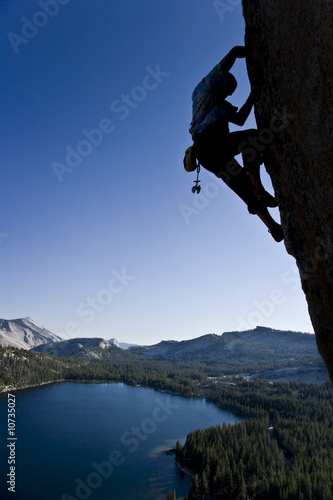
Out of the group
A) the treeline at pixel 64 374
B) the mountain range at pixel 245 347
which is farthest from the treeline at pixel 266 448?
the mountain range at pixel 245 347

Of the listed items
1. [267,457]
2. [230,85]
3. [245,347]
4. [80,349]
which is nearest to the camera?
[230,85]

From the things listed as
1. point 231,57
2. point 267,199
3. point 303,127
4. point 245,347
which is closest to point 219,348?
point 245,347

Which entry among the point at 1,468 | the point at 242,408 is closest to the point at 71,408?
the point at 1,468

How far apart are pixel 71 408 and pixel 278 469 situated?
42.7 meters

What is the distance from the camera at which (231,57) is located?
225 centimetres

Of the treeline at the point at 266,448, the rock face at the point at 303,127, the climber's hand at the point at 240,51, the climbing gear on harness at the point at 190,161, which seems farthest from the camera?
the treeline at the point at 266,448

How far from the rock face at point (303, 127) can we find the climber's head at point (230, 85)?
0.21m

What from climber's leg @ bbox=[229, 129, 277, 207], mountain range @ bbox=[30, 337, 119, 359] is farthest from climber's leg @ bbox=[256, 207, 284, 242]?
mountain range @ bbox=[30, 337, 119, 359]

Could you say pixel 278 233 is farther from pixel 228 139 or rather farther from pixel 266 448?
pixel 266 448

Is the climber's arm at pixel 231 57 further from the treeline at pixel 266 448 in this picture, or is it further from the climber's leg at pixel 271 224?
the treeline at pixel 266 448

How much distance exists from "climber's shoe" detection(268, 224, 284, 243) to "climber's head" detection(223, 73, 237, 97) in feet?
3.77

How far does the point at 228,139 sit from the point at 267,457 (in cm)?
3922

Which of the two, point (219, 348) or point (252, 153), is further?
point (219, 348)

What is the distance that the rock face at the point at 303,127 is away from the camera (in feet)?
5.19
